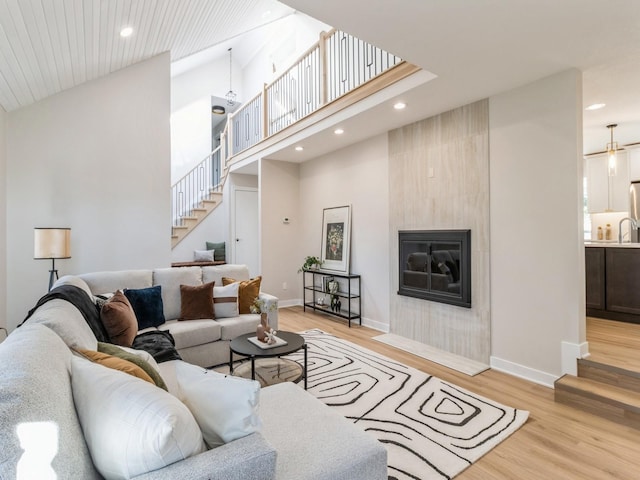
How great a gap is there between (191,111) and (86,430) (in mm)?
9542

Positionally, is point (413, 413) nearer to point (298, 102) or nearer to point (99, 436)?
point (99, 436)

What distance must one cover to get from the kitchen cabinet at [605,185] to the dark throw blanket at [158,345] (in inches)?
290

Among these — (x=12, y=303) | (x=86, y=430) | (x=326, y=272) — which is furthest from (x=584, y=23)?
(x=12, y=303)

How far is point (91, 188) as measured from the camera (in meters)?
4.37

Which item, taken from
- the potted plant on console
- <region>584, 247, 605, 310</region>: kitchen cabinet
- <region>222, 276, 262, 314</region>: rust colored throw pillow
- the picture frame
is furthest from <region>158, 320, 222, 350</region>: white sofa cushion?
<region>584, 247, 605, 310</region>: kitchen cabinet

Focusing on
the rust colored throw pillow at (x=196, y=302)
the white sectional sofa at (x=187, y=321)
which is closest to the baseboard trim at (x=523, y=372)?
the white sectional sofa at (x=187, y=321)

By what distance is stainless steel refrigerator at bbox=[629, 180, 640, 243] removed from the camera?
230 inches

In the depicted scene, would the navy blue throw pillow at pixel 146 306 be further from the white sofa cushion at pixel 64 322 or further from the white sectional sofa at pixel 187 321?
the white sofa cushion at pixel 64 322

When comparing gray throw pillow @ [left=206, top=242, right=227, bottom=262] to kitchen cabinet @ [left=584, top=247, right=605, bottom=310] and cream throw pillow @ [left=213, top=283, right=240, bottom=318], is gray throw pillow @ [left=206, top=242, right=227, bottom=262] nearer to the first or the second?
cream throw pillow @ [left=213, top=283, right=240, bottom=318]

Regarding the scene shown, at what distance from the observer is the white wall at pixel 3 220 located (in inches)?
147

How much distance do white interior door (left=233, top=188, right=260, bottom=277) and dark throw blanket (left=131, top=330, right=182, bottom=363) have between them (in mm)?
4748

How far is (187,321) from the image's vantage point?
3473mm

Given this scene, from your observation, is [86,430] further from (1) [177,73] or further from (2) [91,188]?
(1) [177,73]

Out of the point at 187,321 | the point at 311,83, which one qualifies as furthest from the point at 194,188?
the point at 187,321
